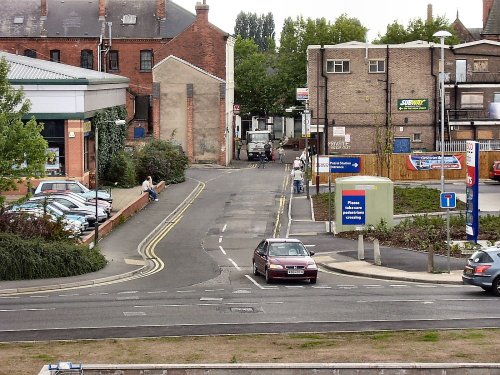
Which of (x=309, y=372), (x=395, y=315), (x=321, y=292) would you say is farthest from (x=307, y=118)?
(x=309, y=372)

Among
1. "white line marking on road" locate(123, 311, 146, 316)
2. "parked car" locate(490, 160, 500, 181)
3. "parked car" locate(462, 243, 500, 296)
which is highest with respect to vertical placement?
"parked car" locate(490, 160, 500, 181)

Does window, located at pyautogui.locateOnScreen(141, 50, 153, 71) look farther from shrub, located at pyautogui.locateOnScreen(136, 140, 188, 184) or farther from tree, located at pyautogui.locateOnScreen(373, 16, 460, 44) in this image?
tree, located at pyautogui.locateOnScreen(373, 16, 460, 44)

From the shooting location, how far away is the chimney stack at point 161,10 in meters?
99.8

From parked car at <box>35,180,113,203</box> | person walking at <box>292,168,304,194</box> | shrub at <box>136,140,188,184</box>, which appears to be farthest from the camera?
shrub at <box>136,140,188,184</box>

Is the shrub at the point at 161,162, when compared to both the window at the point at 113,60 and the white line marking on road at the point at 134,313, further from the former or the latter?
the white line marking on road at the point at 134,313

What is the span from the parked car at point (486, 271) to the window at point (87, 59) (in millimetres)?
71613

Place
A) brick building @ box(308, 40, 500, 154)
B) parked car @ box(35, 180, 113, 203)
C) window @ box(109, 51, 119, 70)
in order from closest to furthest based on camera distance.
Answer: parked car @ box(35, 180, 113, 203)
brick building @ box(308, 40, 500, 154)
window @ box(109, 51, 119, 70)

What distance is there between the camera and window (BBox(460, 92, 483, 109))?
272 feet

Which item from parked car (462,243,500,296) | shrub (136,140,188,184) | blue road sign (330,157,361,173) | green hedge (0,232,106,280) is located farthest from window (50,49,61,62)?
parked car (462,243,500,296)

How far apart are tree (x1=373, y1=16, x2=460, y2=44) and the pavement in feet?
215

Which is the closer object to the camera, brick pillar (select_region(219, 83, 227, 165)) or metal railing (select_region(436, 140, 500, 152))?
metal railing (select_region(436, 140, 500, 152))

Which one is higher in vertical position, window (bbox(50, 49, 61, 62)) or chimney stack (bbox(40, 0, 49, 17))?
chimney stack (bbox(40, 0, 49, 17))

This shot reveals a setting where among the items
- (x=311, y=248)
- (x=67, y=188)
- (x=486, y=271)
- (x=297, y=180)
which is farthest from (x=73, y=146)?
(x=486, y=271)

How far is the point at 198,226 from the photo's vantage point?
174 ft
